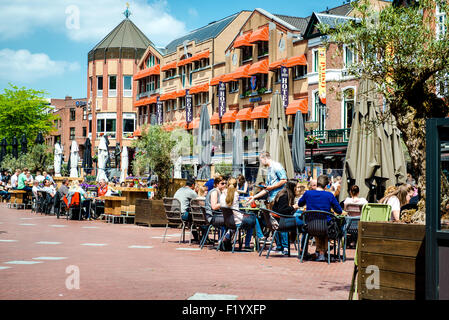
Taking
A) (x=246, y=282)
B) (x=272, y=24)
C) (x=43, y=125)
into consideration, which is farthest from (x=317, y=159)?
(x=43, y=125)

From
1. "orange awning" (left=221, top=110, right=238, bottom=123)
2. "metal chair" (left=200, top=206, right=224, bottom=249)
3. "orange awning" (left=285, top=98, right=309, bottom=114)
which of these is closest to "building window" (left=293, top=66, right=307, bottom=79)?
"orange awning" (left=285, top=98, right=309, bottom=114)

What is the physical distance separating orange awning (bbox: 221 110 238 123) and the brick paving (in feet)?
109

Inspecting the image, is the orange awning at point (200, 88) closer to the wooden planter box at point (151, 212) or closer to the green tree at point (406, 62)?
the wooden planter box at point (151, 212)

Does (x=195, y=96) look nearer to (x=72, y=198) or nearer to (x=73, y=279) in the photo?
(x=72, y=198)

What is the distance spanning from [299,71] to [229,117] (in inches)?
319

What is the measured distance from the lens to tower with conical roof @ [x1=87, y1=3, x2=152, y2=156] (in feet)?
240

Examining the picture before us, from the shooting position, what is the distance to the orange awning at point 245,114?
4578cm

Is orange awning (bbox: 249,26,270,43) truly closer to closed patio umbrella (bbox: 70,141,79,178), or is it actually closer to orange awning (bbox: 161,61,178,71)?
orange awning (bbox: 161,61,178,71)

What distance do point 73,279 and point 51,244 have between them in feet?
17.5

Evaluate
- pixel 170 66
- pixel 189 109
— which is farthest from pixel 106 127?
pixel 189 109

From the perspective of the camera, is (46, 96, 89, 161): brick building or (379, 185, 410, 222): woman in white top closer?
(379, 185, 410, 222): woman in white top

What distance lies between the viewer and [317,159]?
126 feet

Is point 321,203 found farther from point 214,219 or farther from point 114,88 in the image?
point 114,88

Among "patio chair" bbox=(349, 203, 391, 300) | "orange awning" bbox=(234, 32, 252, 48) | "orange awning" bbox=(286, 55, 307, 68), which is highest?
"orange awning" bbox=(234, 32, 252, 48)
